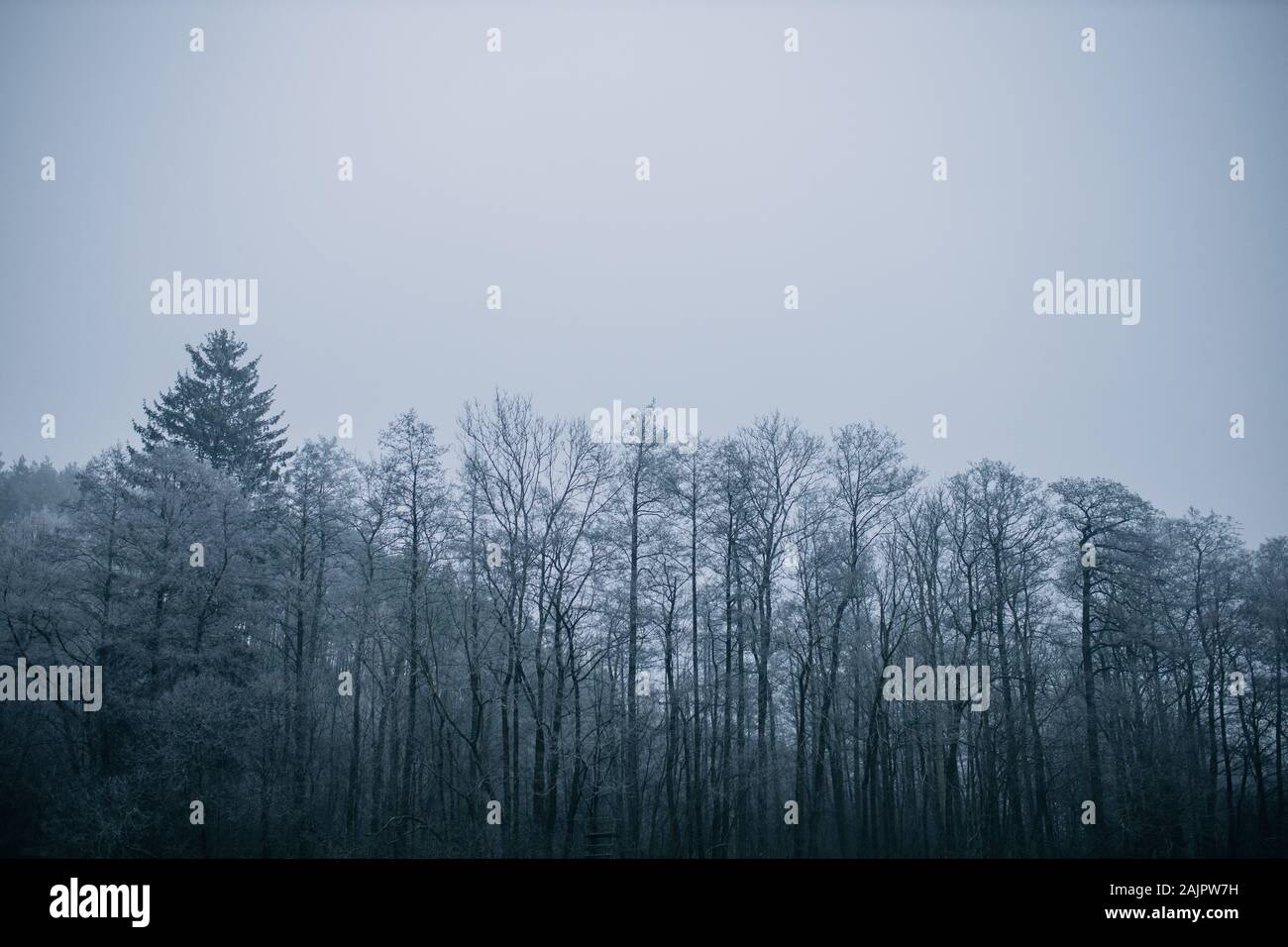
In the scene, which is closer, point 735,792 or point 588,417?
point 735,792

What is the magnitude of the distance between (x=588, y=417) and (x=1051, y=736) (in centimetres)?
2625

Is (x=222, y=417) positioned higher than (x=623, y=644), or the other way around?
(x=222, y=417)

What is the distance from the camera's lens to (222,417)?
36.2m

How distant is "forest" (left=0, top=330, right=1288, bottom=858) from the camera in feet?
81.9

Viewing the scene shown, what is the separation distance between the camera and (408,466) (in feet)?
99.4

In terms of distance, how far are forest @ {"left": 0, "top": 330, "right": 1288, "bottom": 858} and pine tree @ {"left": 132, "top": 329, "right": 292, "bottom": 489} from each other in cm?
38

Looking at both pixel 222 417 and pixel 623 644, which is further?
pixel 222 417

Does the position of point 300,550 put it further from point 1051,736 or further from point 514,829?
point 1051,736

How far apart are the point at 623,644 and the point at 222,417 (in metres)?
23.7

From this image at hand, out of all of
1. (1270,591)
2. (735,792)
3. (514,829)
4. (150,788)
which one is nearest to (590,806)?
(514,829)

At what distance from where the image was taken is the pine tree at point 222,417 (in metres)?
35.7

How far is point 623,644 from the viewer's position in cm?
3064
